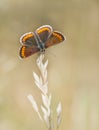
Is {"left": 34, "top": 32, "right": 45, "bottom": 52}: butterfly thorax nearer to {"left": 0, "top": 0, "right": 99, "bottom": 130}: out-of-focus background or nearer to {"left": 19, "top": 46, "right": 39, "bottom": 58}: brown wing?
{"left": 19, "top": 46, "right": 39, "bottom": 58}: brown wing

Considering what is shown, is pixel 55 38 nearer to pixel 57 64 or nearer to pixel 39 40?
pixel 39 40

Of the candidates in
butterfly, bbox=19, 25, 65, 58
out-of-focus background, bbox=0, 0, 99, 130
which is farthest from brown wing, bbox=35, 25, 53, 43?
out-of-focus background, bbox=0, 0, 99, 130

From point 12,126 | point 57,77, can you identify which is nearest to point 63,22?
point 57,77

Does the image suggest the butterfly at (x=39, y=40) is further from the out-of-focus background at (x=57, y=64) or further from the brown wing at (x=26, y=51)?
the out-of-focus background at (x=57, y=64)

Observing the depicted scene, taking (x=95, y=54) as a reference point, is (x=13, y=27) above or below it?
above

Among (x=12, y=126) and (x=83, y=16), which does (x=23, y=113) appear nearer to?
(x=12, y=126)

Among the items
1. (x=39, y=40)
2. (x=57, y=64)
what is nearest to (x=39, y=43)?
(x=39, y=40)

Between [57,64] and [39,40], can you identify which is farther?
[57,64]
